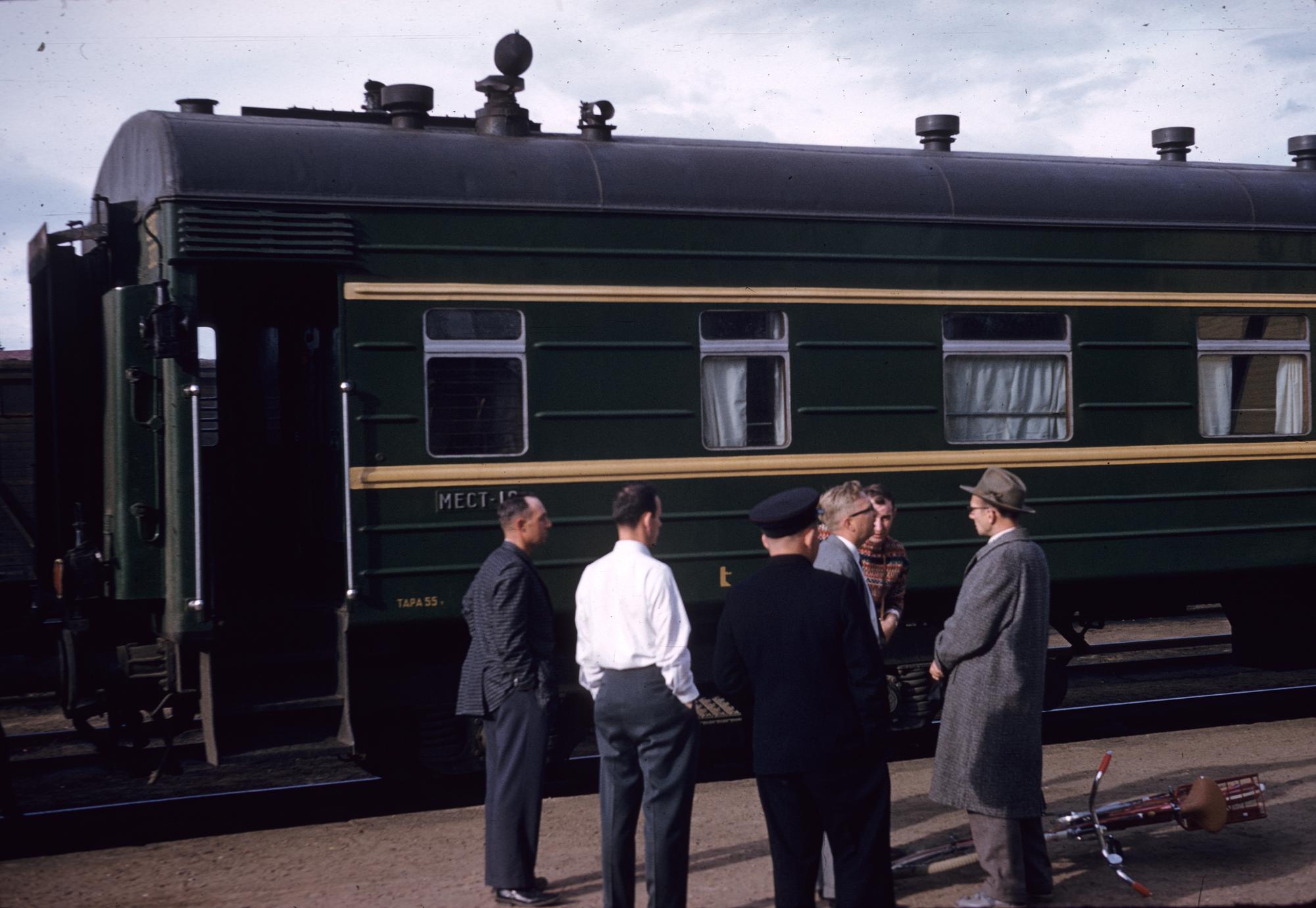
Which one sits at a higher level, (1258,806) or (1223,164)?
(1223,164)

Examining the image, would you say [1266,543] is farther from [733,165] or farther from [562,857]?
[562,857]

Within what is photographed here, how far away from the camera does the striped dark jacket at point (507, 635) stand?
551 cm

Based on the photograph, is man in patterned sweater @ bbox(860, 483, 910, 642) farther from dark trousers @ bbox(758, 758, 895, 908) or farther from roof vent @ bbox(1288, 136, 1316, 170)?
roof vent @ bbox(1288, 136, 1316, 170)

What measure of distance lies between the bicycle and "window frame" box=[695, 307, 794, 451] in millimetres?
2452

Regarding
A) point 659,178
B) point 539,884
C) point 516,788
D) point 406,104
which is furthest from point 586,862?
point 406,104

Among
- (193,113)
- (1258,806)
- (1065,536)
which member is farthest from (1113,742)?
(193,113)

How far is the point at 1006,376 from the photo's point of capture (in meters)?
8.13

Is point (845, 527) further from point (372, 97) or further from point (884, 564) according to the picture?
point (372, 97)

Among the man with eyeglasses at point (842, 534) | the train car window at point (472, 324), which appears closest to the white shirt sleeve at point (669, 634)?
the man with eyeglasses at point (842, 534)

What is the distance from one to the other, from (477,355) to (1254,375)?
4.92 m

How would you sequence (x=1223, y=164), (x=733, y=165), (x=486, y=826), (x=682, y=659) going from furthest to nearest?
(x=1223, y=164) → (x=733, y=165) → (x=486, y=826) → (x=682, y=659)

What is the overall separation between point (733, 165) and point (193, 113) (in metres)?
2.90

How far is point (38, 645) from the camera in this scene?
39.9ft

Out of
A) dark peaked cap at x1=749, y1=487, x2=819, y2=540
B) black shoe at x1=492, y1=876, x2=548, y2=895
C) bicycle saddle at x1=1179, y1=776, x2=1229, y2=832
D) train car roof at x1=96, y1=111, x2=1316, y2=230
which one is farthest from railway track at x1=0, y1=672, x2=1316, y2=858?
dark peaked cap at x1=749, y1=487, x2=819, y2=540
